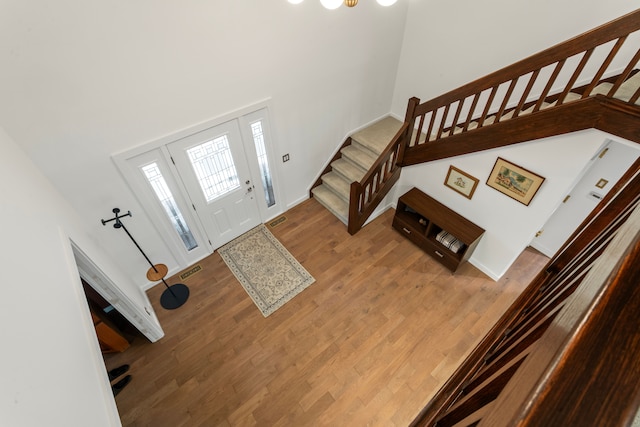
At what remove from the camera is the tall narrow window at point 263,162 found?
367cm

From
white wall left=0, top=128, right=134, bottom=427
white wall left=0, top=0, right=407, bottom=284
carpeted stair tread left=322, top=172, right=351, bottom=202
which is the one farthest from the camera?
carpeted stair tread left=322, top=172, right=351, bottom=202

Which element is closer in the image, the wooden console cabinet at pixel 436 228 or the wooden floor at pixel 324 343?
the wooden floor at pixel 324 343

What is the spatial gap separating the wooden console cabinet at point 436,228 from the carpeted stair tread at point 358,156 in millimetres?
779

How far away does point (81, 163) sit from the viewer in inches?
102

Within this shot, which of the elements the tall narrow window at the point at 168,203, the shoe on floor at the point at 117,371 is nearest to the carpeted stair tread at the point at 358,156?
the tall narrow window at the point at 168,203

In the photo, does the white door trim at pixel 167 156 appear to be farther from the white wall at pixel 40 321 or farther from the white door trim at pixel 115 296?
the white door trim at pixel 115 296

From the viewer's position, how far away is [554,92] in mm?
3277

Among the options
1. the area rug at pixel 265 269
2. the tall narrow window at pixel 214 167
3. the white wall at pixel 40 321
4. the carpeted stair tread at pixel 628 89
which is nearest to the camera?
the white wall at pixel 40 321

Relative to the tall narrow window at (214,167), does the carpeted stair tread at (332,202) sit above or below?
below

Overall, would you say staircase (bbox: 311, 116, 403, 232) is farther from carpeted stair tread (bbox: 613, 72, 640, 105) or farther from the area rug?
carpeted stair tread (bbox: 613, 72, 640, 105)

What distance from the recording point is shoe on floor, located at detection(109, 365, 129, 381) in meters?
3.13

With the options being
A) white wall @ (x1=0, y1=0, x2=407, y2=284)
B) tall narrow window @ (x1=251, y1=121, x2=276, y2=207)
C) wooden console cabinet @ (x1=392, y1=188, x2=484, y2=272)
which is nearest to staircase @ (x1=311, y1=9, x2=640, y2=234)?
wooden console cabinet @ (x1=392, y1=188, x2=484, y2=272)

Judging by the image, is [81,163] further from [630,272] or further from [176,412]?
[630,272]

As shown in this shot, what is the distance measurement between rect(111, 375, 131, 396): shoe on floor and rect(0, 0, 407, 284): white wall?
113 cm
